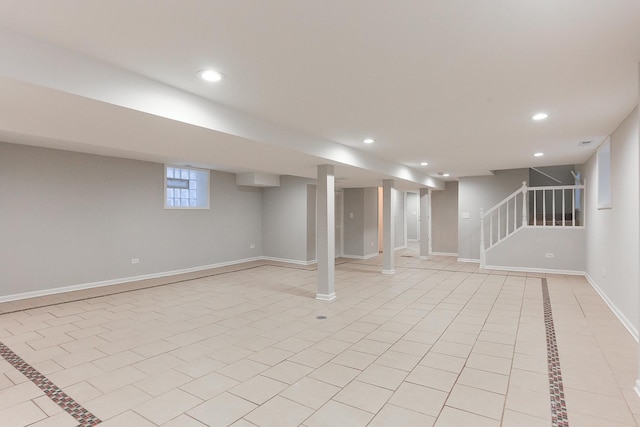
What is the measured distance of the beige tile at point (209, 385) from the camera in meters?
2.62

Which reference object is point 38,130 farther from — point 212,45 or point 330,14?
point 330,14

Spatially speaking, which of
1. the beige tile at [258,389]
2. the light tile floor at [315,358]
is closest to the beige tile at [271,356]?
the light tile floor at [315,358]

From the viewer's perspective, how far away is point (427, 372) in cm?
296

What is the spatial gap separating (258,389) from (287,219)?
712cm

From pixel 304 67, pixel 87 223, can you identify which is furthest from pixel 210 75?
pixel 87 223

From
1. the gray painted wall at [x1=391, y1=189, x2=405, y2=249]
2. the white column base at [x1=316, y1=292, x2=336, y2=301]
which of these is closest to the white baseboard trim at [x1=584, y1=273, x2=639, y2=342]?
the white column base at [x1=316, y1=292, x2=336, y2=301]

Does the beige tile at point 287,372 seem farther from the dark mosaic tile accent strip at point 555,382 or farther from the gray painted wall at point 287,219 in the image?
the gray painted wall at point 287,219

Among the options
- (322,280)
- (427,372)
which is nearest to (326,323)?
(322,280)

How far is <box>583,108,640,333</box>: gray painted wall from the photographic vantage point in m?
3.59

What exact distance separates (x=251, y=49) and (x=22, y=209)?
5.63m

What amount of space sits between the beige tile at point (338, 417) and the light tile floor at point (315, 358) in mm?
12

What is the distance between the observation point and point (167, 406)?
2.44 metres

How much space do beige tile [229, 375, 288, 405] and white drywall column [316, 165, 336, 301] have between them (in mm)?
2705

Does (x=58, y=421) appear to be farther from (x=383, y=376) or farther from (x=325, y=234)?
(x=325, y=234)
